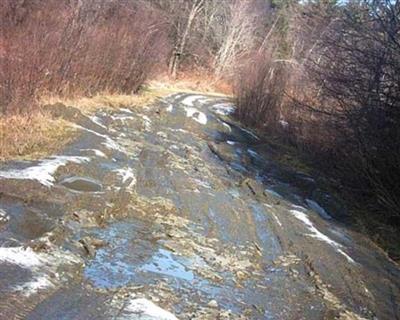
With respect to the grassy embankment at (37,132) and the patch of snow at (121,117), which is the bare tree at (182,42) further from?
the grassy embankment at (37,132)

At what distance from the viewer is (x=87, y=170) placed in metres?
7.99

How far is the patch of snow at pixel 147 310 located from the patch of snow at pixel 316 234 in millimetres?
3464

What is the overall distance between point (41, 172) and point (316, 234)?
3894 mm

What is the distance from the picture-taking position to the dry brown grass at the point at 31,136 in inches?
310

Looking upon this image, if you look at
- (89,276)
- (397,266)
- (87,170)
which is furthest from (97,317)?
(397,266)

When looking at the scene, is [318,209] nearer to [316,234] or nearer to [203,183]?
[316,234]

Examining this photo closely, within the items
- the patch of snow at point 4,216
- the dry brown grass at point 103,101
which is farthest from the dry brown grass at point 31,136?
the patch of snow at point 4,216

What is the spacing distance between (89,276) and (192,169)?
543cm

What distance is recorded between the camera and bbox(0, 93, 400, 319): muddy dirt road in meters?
4.59

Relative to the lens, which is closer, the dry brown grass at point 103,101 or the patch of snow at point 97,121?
the patch of snow at point 97,121

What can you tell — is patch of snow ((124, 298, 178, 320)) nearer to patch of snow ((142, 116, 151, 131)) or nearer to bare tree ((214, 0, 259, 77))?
patch of snow ((142, 116, 151, 131))

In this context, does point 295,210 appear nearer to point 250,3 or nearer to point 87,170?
point 87,170

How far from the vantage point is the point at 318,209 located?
9781mm

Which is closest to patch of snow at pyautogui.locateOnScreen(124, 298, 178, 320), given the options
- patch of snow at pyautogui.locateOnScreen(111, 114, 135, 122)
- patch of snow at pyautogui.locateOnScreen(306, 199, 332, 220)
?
patch of snow at pyautogui.locateOnScreen(306, 199, 332, 220)
